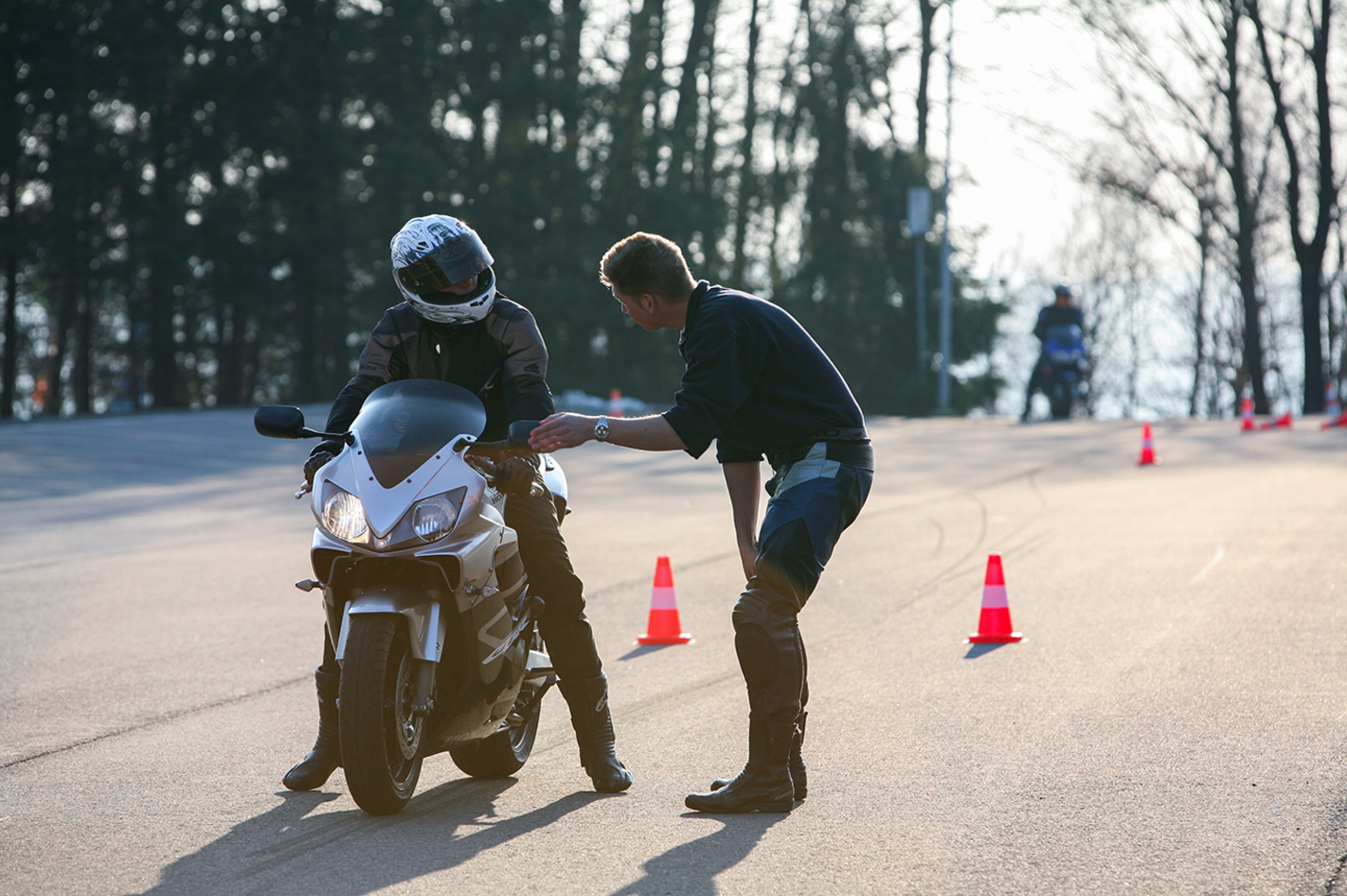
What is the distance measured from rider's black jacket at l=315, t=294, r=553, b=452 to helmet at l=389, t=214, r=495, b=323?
0.10m

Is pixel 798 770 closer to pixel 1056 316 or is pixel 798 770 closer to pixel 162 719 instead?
pixel 162 719

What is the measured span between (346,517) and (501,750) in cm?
118

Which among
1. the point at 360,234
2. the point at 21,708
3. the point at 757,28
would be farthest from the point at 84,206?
the point at 21,708

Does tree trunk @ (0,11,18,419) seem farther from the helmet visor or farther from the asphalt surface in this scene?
the helmet visor

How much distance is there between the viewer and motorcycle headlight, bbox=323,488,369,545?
15.3 feet

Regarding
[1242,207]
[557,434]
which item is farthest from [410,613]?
[1242,207]

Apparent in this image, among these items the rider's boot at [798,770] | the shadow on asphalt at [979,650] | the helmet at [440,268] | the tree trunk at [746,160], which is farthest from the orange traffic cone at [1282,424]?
the helmet at [440,268]

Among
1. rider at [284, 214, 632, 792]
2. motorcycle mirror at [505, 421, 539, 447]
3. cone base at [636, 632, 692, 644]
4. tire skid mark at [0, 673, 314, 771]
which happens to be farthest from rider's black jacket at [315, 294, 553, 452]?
cone base at [636, 632, 692, 644]

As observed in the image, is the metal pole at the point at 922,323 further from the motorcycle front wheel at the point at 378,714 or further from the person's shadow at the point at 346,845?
the motorcycle front wheel at the point at 378,714

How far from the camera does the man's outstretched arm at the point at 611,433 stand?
15.0 ft

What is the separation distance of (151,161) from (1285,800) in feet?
112

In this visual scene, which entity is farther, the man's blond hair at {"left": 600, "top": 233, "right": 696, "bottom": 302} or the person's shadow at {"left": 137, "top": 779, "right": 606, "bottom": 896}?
the man's blond hair at {"left": 600, "top": 233, "right": 696, "bottom": 302}

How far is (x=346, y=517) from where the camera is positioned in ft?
15.3

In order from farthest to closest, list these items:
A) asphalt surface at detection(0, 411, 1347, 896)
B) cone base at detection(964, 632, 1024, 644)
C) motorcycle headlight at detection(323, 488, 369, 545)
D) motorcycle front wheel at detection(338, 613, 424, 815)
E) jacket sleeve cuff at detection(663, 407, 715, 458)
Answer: cone base at detection(964, 632, 1024, 644)
jacket sleeve cuff at detection(663, 407, 715, 458)
motorcycle headlight at detection(323, 488, 369, 545)
motorcycle front wheel at detection(338, 613, 424, 815)
asphalt surface at detection(0, 411, 1347, 896)
